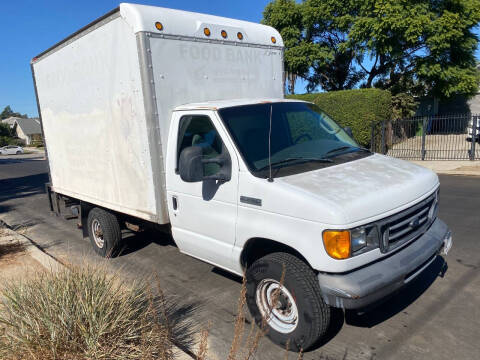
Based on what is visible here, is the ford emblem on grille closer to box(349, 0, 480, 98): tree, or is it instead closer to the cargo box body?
the cargo box body

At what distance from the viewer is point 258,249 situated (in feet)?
11.8

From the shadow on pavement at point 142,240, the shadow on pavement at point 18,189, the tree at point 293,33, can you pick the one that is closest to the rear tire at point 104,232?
the shadow on pavement at point 142,240

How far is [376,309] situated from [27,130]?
84.4m

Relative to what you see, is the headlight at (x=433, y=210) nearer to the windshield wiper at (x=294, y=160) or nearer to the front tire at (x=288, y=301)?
the windshield wiper at (x=294, y=160)

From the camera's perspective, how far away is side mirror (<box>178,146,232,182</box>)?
3363 millimetres

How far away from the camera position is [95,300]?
3.08 m

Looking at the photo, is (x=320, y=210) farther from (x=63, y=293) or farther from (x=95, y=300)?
(x=63, y=293)

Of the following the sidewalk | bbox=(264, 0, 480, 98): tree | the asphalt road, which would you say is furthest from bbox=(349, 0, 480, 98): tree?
the asphalt road

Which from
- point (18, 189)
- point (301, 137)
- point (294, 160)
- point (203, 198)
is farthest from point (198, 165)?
point (18, 189)

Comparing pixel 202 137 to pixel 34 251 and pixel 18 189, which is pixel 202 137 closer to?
pixel 34 251

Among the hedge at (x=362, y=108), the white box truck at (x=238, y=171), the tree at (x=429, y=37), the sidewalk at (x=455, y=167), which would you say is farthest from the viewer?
the tree at (x=429, y=37)

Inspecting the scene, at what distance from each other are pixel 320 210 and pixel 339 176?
0.63m

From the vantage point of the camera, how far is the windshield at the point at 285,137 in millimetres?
3539

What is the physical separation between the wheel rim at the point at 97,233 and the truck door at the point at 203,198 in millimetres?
2088
